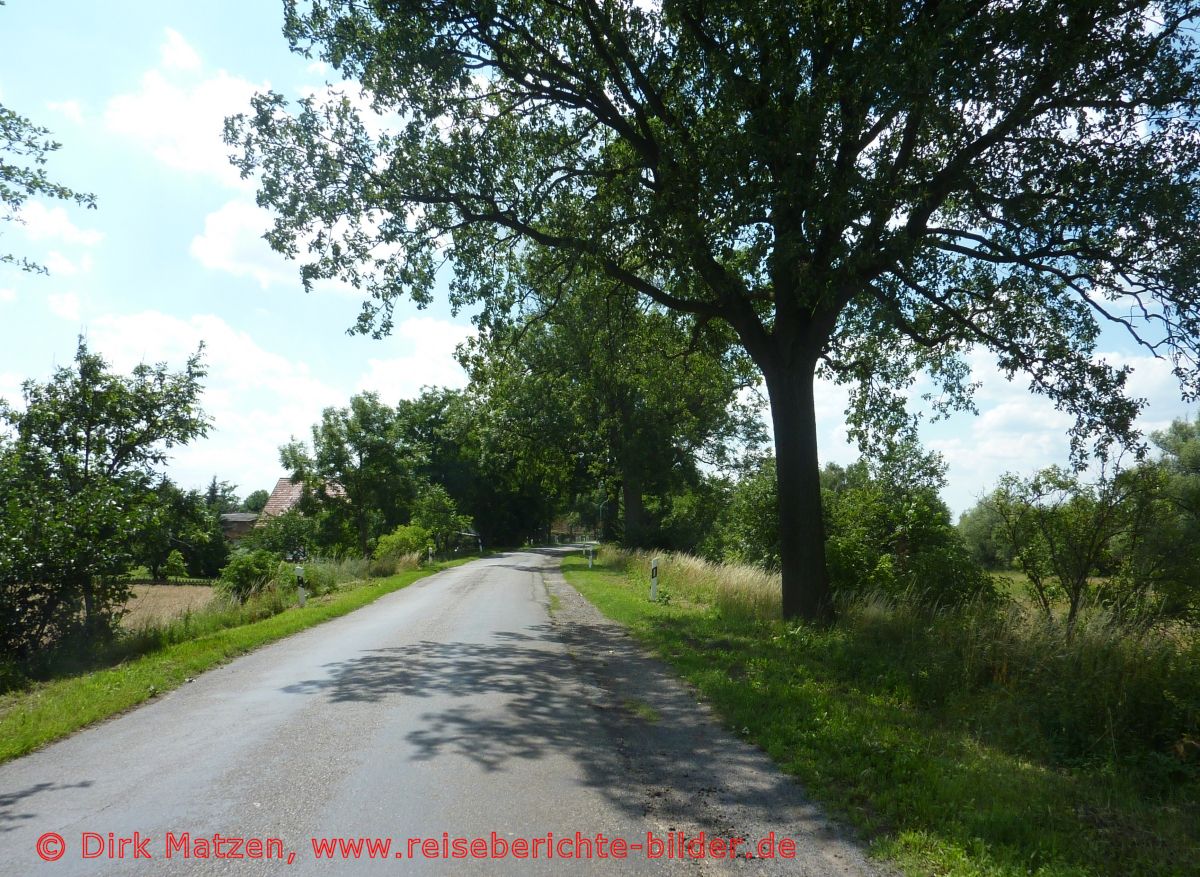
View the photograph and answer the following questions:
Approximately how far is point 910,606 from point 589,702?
19.9ft

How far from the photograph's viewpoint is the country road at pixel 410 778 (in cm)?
424

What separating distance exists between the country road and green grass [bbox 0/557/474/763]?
0.29 meters

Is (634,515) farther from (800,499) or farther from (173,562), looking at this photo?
(800,499)

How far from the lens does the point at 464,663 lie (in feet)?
32.6

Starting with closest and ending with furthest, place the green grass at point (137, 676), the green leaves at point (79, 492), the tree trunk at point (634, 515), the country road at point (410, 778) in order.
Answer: the country road at point (410, 778) < the green grass at point (137, 676) < the green leaves at point (79, 492) < the tree trunk at point (634, 515)

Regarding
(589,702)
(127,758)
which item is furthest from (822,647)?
(127,758)

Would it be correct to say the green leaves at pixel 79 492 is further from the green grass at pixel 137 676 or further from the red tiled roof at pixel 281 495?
the red tiled roof at pixel 281 495

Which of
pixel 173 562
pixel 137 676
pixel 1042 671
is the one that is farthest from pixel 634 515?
pixel 1042 671

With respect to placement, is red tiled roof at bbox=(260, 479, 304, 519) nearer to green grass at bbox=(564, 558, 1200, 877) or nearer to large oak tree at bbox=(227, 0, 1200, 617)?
large oak tree at bbox=(227, 0, 1200, 617)

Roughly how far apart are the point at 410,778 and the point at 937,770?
3.78m

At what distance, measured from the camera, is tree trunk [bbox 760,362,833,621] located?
11.8 meters

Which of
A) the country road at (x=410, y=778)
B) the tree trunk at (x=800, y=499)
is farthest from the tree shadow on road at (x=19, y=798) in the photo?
the tree trunk at (x=800, y=499)

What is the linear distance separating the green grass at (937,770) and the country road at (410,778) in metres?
0.36

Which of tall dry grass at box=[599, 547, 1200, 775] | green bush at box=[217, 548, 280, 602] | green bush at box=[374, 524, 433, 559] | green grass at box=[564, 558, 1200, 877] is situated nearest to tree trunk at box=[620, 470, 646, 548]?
green bush at box=[374, 524, 433, 559]
